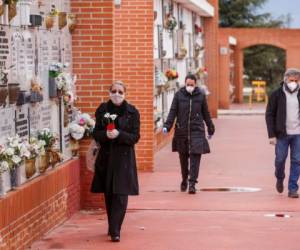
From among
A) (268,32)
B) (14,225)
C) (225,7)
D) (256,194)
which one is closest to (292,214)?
(256,194)

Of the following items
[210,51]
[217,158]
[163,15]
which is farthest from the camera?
[210,51]

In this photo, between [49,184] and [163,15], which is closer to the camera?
[49,184]

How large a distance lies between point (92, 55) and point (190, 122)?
258 cm

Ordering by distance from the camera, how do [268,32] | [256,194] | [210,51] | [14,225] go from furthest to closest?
[268,32] < [210,51] < [256,194] < [14,225]

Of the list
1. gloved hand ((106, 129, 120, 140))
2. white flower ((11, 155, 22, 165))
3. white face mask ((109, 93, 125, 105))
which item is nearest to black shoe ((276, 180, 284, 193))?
white face mask ((109, 93, 125, 105))

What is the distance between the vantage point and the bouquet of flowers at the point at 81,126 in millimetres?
12859

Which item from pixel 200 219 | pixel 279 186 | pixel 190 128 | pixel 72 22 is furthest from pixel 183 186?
pixel 72 22

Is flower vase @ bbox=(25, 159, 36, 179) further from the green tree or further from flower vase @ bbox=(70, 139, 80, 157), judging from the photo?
the green tree

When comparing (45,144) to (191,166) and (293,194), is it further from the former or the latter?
(293,194)

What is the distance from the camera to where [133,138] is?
11023mm

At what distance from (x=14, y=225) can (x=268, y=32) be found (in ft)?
138

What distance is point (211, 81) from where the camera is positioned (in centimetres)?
3766

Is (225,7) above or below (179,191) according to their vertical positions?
above

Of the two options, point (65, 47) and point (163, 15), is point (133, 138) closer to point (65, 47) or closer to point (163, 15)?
point (65, 47)
